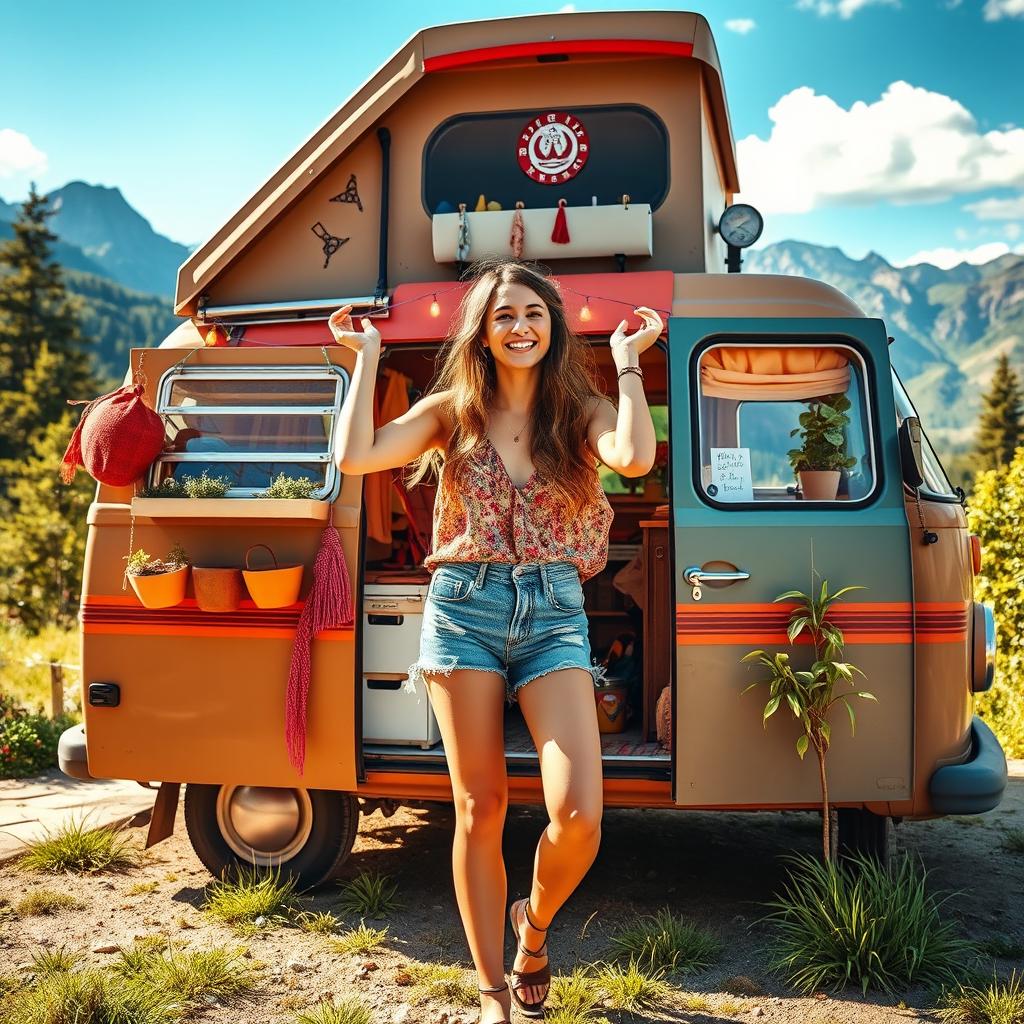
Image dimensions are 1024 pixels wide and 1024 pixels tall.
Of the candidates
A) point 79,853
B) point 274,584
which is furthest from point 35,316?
point 274,584

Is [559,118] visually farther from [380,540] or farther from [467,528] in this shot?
[467,528]

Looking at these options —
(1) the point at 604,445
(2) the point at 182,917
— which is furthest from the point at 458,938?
(1) the point at 604,445

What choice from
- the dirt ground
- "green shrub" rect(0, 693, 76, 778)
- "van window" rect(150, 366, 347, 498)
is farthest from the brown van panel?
"green shrub" rect(0, 693, 76, 778)

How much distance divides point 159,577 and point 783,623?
102 inches

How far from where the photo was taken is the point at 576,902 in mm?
4906

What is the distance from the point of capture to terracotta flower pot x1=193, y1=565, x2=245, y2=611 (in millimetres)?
4520

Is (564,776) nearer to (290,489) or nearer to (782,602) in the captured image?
(782,602)

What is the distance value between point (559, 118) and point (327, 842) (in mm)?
3661

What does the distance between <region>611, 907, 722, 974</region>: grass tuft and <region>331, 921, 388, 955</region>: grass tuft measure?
94 cm

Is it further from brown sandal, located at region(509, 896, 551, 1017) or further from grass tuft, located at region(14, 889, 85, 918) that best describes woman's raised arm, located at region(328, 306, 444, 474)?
grass tuft, located at region(14, 889, 85, 918)

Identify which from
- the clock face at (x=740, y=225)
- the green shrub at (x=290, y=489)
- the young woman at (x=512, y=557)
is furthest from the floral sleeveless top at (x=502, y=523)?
the clock face at (x=740, y=225)

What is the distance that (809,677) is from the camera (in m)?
4.11

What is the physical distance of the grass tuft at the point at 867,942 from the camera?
3814 millimetres

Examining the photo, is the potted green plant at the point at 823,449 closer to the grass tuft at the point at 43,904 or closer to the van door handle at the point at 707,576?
the van door handle at the point at 707,576
